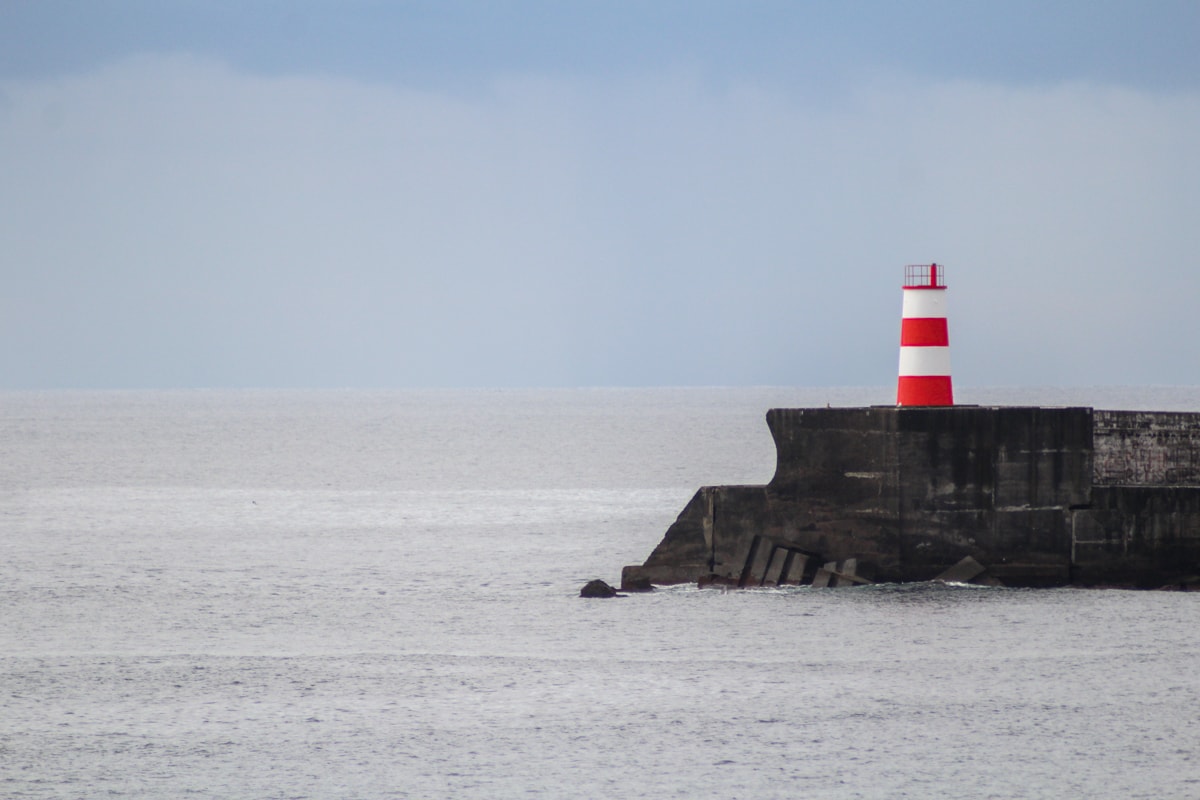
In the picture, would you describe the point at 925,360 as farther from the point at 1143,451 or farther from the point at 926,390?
the point at 1143,451

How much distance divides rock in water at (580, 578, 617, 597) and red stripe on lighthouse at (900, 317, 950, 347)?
458 centimetres

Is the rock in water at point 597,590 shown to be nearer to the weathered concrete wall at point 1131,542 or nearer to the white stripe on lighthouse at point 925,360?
the white stripe on lighthouse at point 925,360

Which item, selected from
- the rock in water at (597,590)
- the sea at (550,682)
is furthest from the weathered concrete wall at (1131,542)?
the rock in water at (597,590)

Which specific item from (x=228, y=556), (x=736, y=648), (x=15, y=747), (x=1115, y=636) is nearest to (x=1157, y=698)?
(x=1115, y=636)

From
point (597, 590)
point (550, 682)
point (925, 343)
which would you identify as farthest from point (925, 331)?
point (550, 682)

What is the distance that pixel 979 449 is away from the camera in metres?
16.0

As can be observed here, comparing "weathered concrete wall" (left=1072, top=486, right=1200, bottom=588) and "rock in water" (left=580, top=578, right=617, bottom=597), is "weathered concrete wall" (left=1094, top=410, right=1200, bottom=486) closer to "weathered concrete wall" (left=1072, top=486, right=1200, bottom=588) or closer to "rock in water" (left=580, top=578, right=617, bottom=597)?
"weathered concrete wall" (left=1072, top=486, right=1200, bottom=588)

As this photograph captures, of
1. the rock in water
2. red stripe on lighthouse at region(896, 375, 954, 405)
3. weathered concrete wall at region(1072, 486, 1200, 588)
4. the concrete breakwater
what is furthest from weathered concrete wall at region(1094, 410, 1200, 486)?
the rock in water

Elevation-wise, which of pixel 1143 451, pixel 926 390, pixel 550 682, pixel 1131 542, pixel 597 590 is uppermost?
pixel 926 390

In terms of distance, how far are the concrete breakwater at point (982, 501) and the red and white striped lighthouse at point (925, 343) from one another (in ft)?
1.45

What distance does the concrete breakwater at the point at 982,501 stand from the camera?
1597 centimetres

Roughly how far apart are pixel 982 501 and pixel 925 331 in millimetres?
1768

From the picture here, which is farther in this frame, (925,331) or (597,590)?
(597,590)

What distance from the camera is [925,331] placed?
53.3ft
